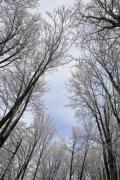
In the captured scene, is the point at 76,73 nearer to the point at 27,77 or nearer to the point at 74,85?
the point at 74,85

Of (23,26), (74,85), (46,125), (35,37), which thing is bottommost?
(23,26)

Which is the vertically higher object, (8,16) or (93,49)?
(93,49)

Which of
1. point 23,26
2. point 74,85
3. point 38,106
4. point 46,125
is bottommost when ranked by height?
point 38,106

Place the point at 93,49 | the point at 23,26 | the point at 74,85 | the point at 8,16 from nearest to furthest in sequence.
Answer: the point at 8,16 < the point at 23,26 < the point at 93,49 < the point at 74,85

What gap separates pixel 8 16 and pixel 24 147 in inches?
622

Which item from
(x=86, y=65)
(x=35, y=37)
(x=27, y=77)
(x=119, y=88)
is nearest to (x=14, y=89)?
(x=27, y=77)

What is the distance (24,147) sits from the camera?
2094 centimetres

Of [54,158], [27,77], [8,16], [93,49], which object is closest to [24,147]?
[54,158]

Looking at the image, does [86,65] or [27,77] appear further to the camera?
[86,65]

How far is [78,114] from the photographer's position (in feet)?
36.6

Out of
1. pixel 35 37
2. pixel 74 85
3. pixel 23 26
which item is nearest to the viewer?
pixel 23 26

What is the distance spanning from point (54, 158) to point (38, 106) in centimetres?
2129

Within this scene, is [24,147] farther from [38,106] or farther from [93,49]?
[93,49]

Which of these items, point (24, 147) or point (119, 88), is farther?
point (24, 147)
